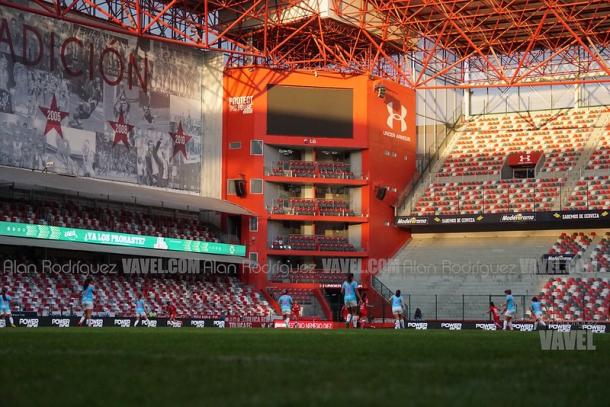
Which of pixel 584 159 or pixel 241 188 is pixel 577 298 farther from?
pixel 241 188

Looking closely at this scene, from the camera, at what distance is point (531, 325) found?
44969mm

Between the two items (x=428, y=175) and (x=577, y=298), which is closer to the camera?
(x=577, y=298)

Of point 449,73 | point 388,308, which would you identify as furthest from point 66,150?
point 449,73

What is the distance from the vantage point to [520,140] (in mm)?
67312

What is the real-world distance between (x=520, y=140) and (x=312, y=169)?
49.7ft

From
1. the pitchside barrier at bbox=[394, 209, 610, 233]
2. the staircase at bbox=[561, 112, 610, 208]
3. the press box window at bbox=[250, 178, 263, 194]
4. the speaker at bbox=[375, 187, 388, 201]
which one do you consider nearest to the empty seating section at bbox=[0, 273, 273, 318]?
the press box window at bbox=[250, 178, 263, 194]

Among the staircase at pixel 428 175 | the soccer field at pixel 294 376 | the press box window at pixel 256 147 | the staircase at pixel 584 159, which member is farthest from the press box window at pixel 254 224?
the soccer field at pixel 294 376

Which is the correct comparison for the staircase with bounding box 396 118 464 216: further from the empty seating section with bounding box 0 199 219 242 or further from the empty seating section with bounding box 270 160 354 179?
the empty seating section with bounding box 0 199 219 242

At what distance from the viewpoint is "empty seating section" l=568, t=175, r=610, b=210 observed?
58.5 m

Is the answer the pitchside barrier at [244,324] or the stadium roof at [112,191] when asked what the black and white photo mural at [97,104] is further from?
the pitchside barrier at [244,324]

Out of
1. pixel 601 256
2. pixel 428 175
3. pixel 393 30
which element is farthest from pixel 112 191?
pixel 601 256

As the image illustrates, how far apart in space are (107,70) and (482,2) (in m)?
21.3

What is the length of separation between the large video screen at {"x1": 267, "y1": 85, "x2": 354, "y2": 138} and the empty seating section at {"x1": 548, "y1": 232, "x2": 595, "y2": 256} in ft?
47.3

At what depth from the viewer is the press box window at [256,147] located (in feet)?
200
